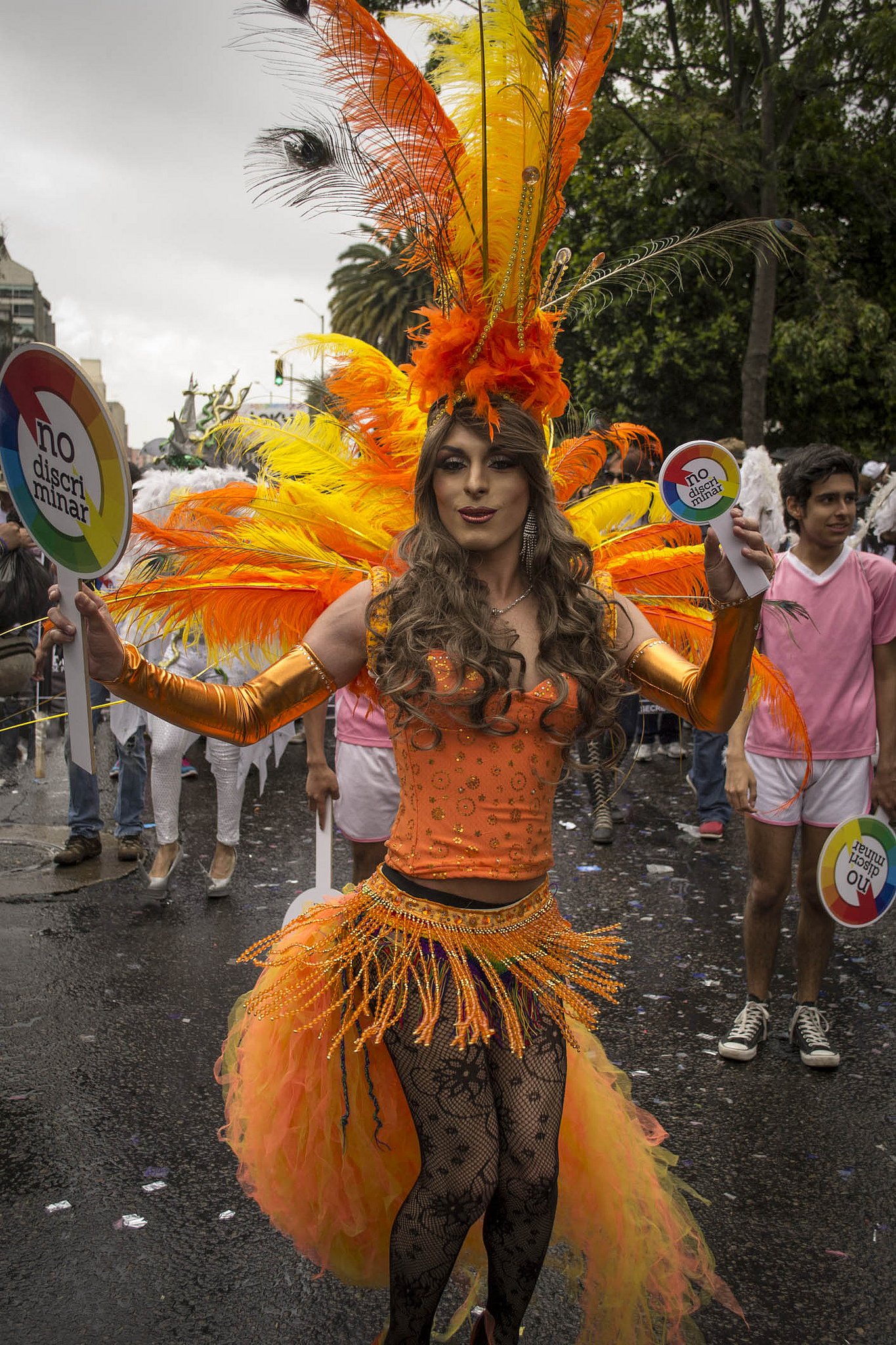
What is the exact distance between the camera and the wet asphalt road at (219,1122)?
267cm

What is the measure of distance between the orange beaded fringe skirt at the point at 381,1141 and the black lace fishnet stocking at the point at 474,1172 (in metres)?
0.17

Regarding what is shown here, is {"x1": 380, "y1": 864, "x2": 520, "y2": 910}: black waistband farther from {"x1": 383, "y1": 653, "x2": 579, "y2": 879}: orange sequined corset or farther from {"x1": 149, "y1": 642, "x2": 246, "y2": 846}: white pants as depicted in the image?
{"x1": 149, "y1": 642, "x2": 246, "y2": 846}: white pants

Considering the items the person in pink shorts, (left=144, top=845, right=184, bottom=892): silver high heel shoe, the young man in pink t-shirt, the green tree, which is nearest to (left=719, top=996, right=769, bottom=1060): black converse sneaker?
the young man in pink t-shirt

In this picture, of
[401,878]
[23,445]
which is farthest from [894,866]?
[23,445]

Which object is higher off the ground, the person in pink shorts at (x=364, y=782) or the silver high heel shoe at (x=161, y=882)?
the person in pink shorts at (x=364, y=782)

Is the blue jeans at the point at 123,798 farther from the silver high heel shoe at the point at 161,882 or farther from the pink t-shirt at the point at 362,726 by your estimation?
the pink t-shirt at the point at 362,726

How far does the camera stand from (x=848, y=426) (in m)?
18.4

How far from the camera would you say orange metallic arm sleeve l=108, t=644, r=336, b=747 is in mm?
2203

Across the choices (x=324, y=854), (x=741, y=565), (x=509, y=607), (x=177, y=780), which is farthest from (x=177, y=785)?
(x=741, y=565)

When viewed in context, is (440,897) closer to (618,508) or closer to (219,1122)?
(618,508)

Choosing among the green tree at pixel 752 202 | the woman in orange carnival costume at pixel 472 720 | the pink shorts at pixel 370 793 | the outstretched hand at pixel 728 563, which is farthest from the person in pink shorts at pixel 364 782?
the green tree at pixel 752 202

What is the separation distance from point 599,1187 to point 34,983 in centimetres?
306

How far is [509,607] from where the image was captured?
2.40m

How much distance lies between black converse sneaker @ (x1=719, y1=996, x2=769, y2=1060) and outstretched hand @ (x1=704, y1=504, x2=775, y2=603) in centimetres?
233
